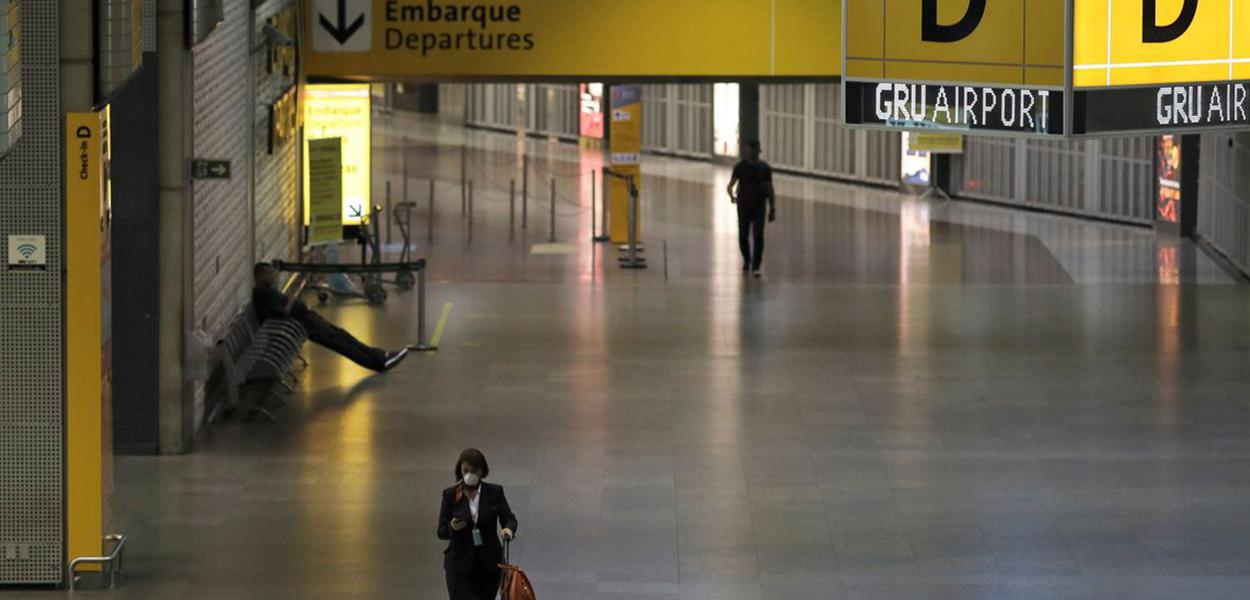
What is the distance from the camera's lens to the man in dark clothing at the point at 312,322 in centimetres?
1784

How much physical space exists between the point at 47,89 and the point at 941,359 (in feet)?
31.7

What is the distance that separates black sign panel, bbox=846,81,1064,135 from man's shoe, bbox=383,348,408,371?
8026 millimetres

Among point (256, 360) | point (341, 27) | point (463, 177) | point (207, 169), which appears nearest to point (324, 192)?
point (341, 27)

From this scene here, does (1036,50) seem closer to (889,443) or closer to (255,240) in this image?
(889,443)

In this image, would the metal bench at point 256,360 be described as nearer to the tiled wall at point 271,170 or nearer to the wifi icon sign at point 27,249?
the tiled wall at point 271,170

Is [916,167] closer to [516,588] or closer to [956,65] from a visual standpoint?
[956,65]

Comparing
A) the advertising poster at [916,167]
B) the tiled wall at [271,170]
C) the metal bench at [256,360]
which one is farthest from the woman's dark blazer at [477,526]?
the advertising poster at [916,167]

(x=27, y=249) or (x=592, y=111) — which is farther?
(x=592, y=111)

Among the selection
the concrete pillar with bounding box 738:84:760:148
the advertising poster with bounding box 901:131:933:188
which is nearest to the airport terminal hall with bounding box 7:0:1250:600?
the advertising poster with bounding box 901:131:933:188

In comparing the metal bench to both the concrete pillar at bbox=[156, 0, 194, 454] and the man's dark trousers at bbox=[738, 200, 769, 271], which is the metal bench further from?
the man's dark trousers at bbox=[738, 200, 769, 271]

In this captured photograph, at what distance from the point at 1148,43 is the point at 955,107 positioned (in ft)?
3.43

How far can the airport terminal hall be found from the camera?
11.5m

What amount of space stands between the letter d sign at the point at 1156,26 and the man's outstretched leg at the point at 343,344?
9.24 meters

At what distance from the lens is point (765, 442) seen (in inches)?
624
